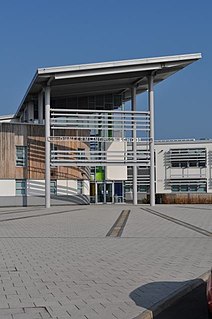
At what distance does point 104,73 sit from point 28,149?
7626 mm

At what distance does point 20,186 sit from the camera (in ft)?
125

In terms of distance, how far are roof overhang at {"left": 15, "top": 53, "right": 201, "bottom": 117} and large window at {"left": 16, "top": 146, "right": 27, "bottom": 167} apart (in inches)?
168

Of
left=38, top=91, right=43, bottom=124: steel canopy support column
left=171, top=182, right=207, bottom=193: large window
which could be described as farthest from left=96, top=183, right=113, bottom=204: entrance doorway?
left=171, top=182, right=207, bottom=193: large window

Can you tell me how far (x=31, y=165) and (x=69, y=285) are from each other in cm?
3049

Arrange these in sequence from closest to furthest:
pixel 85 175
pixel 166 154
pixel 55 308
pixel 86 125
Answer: pixel 55 308, pixel 86 125, pixel 85 175, pixel 166 154

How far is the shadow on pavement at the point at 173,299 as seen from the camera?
264 inches

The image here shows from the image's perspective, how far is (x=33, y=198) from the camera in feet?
125

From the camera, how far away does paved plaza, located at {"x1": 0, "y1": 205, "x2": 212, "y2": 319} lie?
22.1ft

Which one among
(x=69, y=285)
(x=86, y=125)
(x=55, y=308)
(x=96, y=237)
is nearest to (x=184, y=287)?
(x=69, y=285)

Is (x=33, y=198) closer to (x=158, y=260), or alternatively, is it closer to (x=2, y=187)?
(x=2, y=187)

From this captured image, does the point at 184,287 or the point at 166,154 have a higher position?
the point at 166,154

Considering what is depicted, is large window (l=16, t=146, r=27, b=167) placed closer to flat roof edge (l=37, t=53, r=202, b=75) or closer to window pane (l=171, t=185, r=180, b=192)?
flat roof edge (l=37, t=53, r=202, b=75)

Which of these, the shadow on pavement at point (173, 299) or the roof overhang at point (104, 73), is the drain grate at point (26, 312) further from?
the roof overhang at point (104, 73)

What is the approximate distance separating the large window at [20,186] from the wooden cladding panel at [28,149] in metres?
0.35
